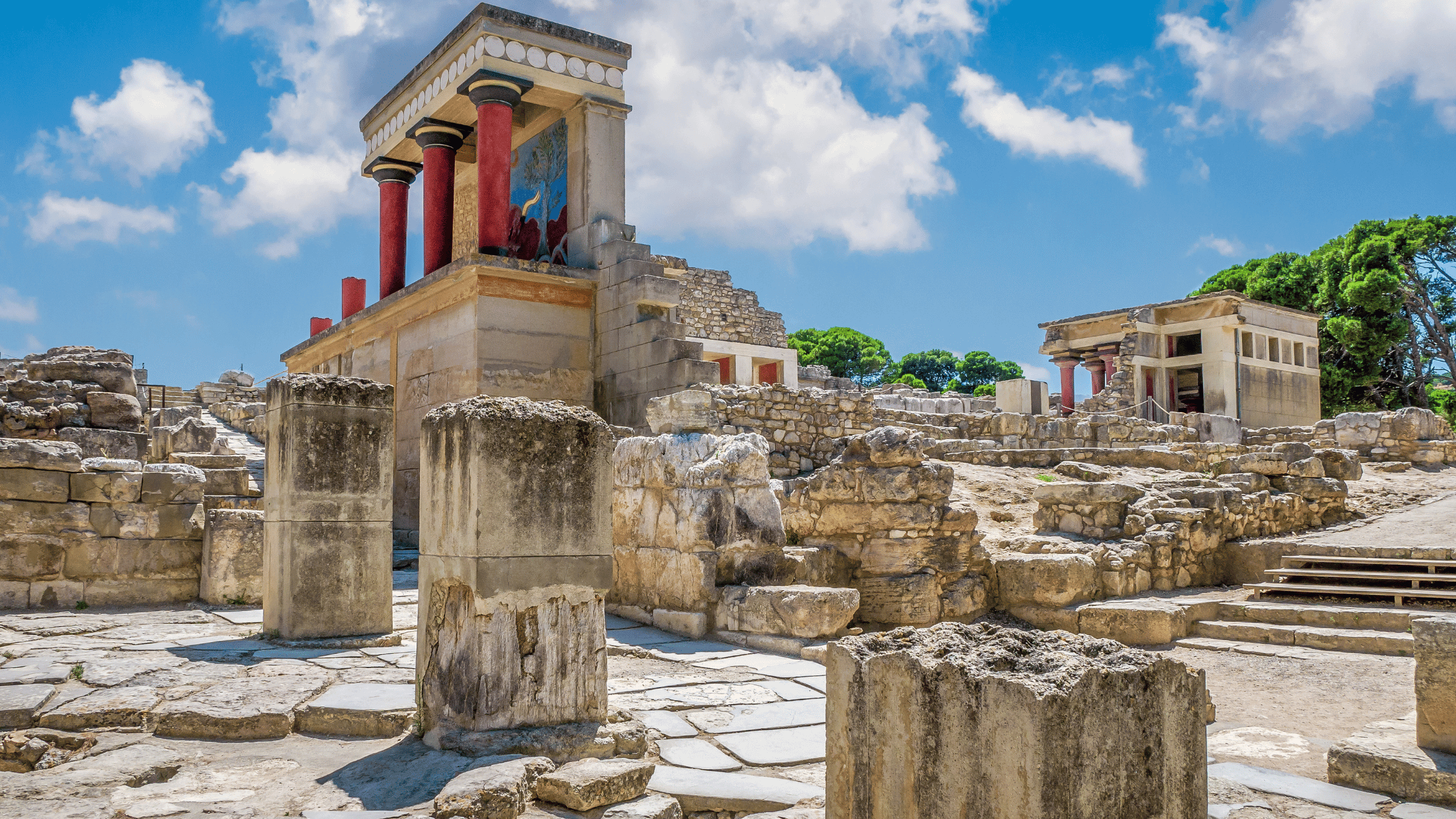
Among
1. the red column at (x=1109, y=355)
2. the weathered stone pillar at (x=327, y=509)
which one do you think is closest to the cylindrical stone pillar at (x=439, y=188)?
the weathered stone pillar at (x=327, y=509)

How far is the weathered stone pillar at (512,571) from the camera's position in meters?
3.78

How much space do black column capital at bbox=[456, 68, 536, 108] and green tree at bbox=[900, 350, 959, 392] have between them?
1739 inches

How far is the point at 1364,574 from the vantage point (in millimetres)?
8359

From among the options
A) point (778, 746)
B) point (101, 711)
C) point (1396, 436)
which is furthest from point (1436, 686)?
point (1396, 436)

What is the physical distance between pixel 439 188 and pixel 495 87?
8.91 feet

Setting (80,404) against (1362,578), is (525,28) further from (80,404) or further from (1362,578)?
(1362,578)

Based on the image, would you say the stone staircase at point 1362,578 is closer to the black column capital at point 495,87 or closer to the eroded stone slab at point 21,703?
the eroded stone slab at point 21,703

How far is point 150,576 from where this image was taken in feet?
24.7

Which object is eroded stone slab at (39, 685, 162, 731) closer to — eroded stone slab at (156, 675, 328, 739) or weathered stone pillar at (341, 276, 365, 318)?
eroded stone slab at (156, 675, 328, 739)

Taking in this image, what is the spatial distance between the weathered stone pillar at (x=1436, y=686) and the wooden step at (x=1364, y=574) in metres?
4.71

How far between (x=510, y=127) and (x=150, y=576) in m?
7.40

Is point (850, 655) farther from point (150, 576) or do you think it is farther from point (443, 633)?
point (150, 576)

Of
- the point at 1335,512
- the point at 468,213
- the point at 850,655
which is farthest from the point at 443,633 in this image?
the point at 468,213

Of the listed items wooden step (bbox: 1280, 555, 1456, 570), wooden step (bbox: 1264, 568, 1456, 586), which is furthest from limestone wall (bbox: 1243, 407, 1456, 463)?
wooden step (bbox: 1264, 568, 1456, 586)
